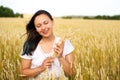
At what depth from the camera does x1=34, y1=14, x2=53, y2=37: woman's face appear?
4.53 feet

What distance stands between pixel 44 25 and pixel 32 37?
104mm

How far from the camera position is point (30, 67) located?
1.40 metres

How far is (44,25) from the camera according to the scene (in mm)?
1386

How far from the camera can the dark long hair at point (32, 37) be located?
4.64 feet

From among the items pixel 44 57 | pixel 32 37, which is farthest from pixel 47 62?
pixel 32 37

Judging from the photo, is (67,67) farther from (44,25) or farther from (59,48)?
(44,25)

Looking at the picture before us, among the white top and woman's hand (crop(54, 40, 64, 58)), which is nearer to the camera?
woman's hand (crop(54, 40, 64, 58))

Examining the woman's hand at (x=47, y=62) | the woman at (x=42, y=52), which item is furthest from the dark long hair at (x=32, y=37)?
the woman's hand at (x=47, y=62)

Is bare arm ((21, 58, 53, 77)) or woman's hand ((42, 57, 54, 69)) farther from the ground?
woman's hand ((42, 57, 54, 69))

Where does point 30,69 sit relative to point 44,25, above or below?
below

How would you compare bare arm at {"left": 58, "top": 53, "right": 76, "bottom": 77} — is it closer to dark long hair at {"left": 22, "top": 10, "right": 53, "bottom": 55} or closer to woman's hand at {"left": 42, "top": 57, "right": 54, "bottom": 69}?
woman's hand at {"left": 42, "top": 57, "right": 54, "bottom": 69}

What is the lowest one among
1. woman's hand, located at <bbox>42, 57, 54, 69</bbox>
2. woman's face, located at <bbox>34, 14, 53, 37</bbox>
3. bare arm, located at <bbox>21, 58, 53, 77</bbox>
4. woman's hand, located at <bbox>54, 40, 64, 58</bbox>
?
bare arm, located at <bbox>21, 58, 53, 77</bbox>

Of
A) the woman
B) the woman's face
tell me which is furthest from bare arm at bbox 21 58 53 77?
the woman's face

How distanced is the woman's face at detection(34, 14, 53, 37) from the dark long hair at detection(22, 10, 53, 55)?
0.02 m
